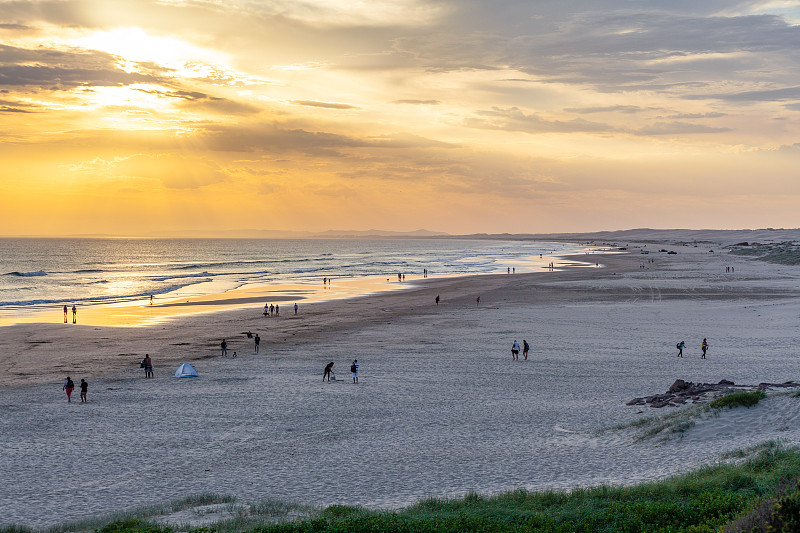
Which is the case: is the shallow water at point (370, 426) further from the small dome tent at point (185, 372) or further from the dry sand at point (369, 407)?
the small dome tent at point (185, 372)

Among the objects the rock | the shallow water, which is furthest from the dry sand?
the rock

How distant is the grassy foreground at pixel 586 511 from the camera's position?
10.4 meters

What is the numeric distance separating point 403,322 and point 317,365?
16.6 metres

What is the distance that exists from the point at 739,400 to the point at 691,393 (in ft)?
9.07

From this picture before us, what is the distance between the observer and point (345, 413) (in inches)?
901

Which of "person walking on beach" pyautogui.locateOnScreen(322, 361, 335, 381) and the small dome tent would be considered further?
the small dome tent

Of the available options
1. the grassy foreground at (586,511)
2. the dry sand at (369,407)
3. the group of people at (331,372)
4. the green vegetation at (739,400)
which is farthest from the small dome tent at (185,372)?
the green vegetation at (739,400)

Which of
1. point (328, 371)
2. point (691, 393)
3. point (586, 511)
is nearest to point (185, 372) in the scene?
point (328, 371)

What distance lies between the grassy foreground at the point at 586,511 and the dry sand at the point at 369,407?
2.17 meters

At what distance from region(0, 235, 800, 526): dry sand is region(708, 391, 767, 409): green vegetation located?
33 centimetres

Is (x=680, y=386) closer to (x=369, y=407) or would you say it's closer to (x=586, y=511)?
(x=369, y=407)

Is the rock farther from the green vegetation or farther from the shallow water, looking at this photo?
the green vegetation

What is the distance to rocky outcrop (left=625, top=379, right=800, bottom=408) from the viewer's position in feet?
69.2

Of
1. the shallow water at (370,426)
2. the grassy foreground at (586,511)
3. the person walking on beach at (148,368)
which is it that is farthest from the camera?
the person walking on beach at (148,368)
